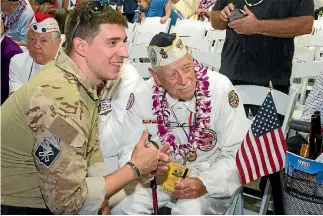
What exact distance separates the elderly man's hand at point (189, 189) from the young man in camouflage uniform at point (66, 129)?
64 cm

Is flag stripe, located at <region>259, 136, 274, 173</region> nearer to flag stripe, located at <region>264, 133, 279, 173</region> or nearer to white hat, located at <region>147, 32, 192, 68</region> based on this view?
flag stripe, located at <region>264, 133, 279, 173</region>

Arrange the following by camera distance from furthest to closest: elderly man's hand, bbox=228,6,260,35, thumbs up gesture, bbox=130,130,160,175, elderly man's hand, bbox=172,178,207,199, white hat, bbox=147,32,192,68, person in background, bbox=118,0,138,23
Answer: person in background, bbox=118,0,138,23 → elderly man's hand, bbox=228,6,260,35 → white hat, bbox=147,32,192,68 → elderly man's hand, bbox=172,178,207,199 → thumbs up gesture, bbox=130,130,160,175

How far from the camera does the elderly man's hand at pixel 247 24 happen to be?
12.1 ft

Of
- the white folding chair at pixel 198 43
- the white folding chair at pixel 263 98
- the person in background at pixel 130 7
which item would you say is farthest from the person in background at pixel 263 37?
the person in background at pixel 130 7

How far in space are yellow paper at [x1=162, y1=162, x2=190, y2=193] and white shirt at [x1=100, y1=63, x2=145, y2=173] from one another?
1.53 ft

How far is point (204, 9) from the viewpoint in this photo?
27.7 ft

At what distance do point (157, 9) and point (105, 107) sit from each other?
17.8 feet

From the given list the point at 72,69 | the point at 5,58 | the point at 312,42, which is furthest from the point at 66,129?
the point at 312,42

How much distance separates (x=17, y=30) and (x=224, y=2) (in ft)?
9.35

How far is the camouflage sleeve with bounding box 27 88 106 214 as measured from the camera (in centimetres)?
187

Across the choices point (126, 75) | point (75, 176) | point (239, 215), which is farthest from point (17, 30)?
point (75, 176)

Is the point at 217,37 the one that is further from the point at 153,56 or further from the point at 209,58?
the point at 153,56

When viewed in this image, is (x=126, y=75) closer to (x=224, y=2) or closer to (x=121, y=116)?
(x=121, y=116)

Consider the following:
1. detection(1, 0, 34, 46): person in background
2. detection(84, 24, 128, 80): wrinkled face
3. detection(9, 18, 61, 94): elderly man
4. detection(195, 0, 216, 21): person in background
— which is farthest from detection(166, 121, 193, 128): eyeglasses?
detection(195, 0, 216, 21): person in background
